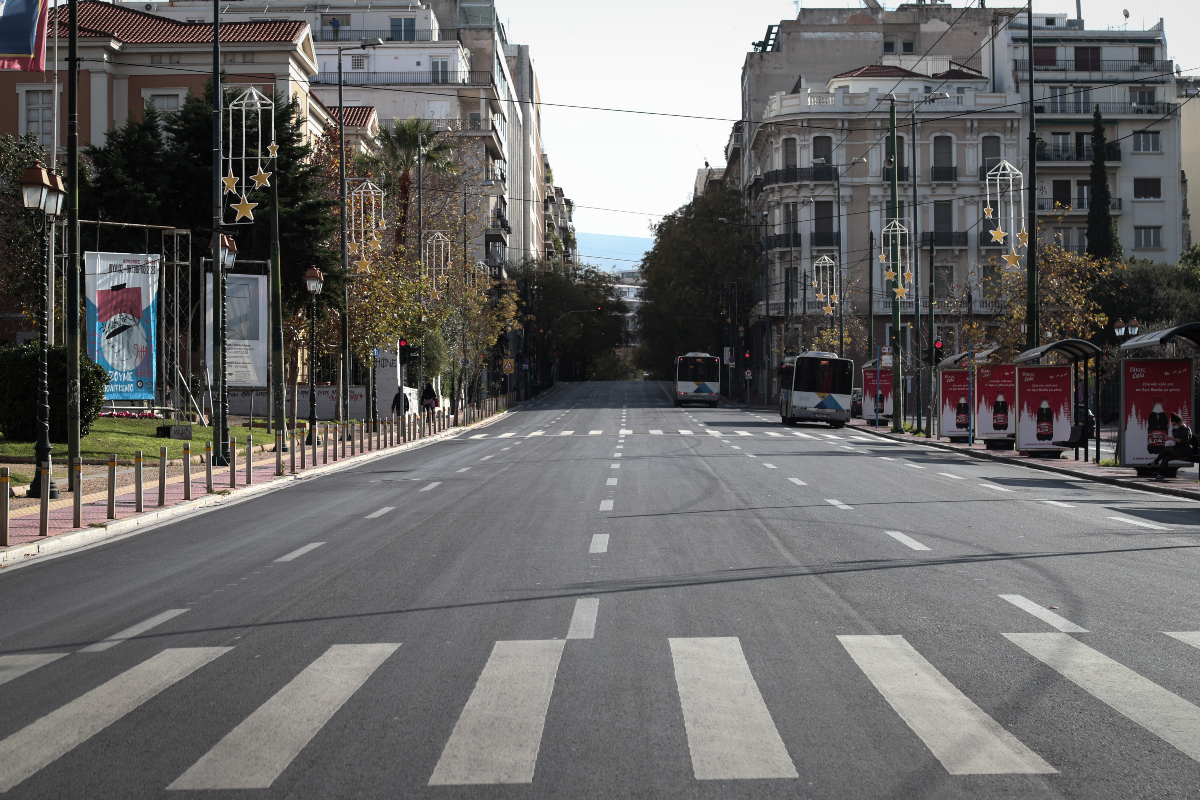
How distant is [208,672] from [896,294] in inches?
1411

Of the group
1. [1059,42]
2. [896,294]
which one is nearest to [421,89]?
[1059,42]

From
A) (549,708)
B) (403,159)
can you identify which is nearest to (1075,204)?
Result: (403,159)

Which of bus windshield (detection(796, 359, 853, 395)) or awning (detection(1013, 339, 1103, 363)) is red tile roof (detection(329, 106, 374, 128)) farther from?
awning (detection(1013, 339, 1103, 363))

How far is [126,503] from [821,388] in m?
37.8

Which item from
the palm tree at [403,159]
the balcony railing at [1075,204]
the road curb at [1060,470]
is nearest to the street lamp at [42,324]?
the road curb at [1060,470]

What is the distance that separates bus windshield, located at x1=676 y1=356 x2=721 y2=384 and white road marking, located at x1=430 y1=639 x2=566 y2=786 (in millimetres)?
71071

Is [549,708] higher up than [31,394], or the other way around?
[31,394]

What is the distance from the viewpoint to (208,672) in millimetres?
7211

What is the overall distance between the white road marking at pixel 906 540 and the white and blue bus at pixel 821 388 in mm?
38064

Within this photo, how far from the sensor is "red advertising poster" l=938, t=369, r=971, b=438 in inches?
1451

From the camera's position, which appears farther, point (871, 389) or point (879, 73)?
point (879, 73)

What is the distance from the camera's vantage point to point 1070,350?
28.4 meters

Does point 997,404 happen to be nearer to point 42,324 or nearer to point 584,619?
point 42,324

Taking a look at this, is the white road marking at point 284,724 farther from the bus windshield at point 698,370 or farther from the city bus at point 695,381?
the bus windshield at point 698,370
